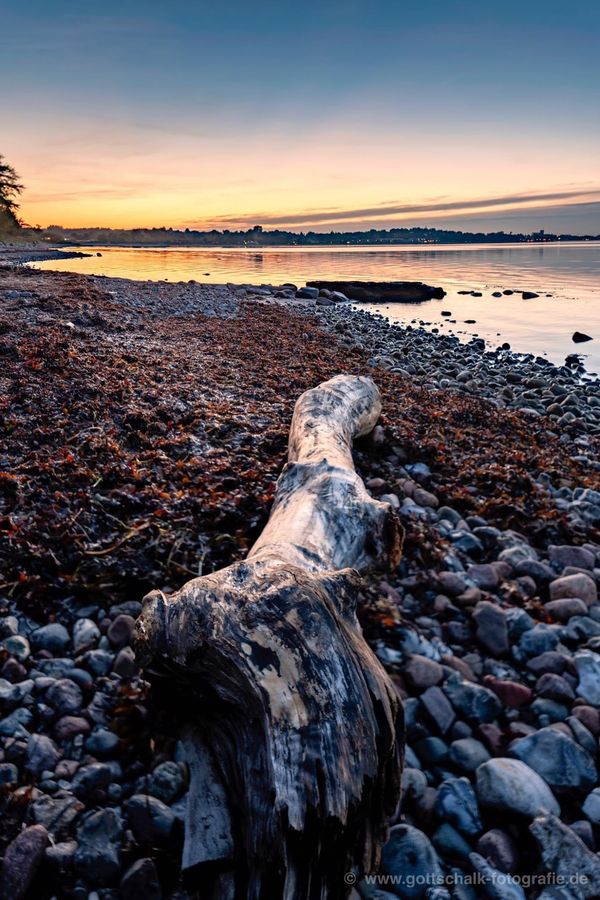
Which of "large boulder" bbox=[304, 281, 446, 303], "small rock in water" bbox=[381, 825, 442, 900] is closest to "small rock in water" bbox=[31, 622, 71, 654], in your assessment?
"small rock in water" bbox=[381, 825, 442, 900]

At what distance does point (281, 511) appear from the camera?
3430mm

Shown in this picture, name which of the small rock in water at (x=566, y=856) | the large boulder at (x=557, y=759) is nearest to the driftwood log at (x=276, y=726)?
the small rock in water at (x=566, y=856)

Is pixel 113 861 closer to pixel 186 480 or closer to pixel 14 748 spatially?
pixel 14 748

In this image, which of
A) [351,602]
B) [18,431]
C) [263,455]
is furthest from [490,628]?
[18,431]

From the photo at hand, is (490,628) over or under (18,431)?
under

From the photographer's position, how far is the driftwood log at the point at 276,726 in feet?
5.16

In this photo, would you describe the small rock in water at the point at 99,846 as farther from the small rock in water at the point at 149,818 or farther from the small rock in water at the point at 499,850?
the small rock in water at the point at 499,850

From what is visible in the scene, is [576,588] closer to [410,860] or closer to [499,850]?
[499,850]

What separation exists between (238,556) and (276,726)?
1860mm

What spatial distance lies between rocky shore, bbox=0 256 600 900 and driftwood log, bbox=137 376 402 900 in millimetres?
206

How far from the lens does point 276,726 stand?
1726mm

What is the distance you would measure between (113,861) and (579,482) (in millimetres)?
5070

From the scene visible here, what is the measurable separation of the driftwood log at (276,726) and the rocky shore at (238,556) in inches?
8.1

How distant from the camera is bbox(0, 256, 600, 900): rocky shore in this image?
1831mm
